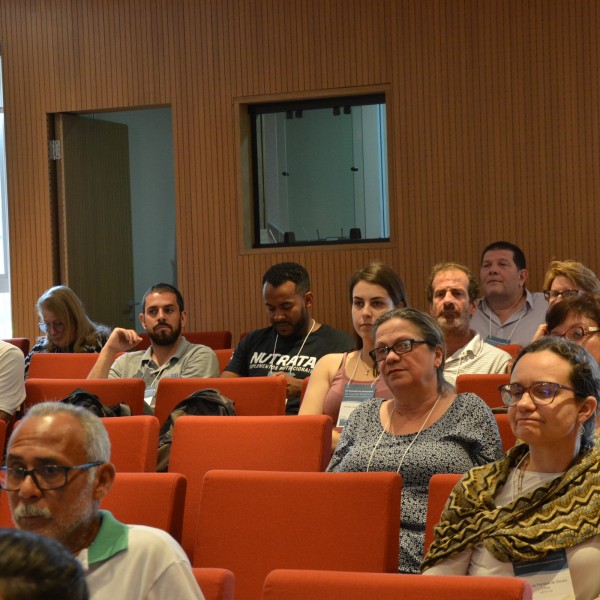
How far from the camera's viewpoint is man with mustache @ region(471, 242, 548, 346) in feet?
19.4

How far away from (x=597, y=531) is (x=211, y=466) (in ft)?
4.59

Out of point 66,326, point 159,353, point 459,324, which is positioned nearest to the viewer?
point 459,324

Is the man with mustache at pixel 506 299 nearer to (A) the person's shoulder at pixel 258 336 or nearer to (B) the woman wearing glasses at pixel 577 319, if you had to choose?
(A) the person's shoulder at pixel 258 336

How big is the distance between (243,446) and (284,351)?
78.4 inches

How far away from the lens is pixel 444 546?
2367 millimetres

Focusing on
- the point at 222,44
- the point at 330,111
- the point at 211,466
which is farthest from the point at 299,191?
the point at 211,466

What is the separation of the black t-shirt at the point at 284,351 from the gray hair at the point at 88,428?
117 inches

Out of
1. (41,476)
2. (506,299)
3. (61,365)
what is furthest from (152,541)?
(506,299)

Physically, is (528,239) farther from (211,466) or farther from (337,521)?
(337,521)

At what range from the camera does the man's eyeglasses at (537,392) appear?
2.36m

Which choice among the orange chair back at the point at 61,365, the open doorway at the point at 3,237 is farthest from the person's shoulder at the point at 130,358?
the open doorway at the point at 3,237

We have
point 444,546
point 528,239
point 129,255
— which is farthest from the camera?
point 129,255

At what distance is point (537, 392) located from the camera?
2371mm

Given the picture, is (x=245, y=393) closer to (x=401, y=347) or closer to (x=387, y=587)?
(x=401, y=347)
